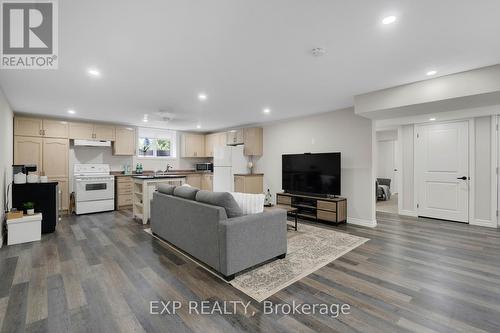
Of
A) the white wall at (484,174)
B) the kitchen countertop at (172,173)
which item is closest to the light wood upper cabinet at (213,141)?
the kitchen countertop at (172,173)

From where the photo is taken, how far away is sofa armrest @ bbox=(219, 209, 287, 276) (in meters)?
2.47

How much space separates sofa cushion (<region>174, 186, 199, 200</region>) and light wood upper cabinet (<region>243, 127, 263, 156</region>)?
351cm

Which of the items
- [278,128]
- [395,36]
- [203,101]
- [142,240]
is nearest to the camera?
[395,36]

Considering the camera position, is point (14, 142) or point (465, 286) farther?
point (14, 142)

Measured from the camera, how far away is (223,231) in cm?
247

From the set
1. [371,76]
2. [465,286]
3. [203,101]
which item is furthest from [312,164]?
[465,286]

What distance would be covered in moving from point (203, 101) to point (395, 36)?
3.19 metres

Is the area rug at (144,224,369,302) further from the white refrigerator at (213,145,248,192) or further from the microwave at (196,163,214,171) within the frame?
the microwave at (196,163,214,171)

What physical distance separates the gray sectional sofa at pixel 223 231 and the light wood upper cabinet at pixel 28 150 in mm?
4330

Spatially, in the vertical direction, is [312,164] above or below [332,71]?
below

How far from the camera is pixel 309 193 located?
208 inches

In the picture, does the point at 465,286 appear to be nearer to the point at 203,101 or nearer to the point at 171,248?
the point at 171,248

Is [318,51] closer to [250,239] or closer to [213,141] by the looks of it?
[250,239]

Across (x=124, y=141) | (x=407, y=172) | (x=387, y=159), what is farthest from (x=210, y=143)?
(x=387, y=159)
